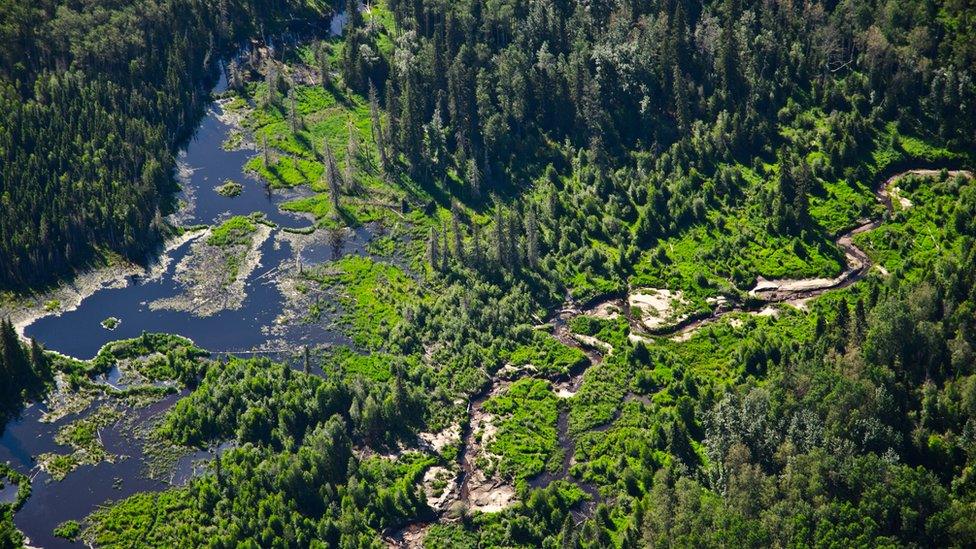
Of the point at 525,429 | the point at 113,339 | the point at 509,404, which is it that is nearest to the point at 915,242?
the point at 509,404

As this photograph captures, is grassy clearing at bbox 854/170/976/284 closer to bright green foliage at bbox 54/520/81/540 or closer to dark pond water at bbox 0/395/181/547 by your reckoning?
dark pond water at bbox 0/395/181/547

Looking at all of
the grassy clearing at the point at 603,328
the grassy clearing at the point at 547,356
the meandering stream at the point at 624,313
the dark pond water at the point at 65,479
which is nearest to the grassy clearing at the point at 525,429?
the meandering stream at the point at 624,313

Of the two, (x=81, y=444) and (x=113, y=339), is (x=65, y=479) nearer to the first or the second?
(x=81, y=444)

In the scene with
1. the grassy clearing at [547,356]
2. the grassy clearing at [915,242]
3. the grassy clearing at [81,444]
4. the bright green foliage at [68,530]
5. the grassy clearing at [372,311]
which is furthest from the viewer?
the grassy clearing at [915,242]

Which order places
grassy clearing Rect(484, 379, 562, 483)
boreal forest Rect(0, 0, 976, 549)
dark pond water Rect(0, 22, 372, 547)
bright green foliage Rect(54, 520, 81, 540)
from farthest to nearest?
grassy clearing Rect(484, 379, 562, 483) → dark pond water Rect(0, 22, 372, 547) → bright green foliage Rect(54, 520, 81, 540) → boreal forest Rect(0, 0, 976, 549)

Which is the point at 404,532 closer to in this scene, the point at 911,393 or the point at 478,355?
the point at 478,355

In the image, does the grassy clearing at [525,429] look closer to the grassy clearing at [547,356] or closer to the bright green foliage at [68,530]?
the grassy clearing at [547,356]

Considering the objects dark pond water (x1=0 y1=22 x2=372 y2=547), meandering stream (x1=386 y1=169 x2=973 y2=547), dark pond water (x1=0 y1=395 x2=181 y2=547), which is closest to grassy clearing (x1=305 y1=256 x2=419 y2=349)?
dark pond water (x1=0 y1=22 x2=372 y2=547)

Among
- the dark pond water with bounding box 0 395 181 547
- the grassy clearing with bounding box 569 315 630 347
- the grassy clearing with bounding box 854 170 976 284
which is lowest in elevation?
the dark pond water with bounding box 0 395 181 547
